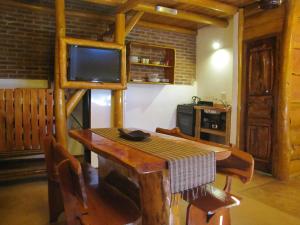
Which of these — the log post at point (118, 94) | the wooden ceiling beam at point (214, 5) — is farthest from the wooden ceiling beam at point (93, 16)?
the wooden ceiling beam at point (214, 5)

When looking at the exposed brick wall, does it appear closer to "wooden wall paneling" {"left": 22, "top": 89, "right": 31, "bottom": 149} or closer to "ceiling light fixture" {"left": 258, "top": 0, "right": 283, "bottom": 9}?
"wooden wall paneling" {"left": 22, "top": 89, "right": 31, "bottom": 149}

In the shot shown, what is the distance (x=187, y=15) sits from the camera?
433cm

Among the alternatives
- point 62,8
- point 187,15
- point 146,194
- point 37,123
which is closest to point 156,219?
point 146,194

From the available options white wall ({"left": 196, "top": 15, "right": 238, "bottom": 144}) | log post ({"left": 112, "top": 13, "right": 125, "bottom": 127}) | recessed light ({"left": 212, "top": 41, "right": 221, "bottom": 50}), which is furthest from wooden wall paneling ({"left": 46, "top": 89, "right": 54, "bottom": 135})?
recessed light ({"left": 212, "top": 41, "right": 221, "bottom": 50})

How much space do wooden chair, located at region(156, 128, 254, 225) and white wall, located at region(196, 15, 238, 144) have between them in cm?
247

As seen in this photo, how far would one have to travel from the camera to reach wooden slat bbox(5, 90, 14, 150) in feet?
11.0

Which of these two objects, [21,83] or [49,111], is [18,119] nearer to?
[49,111]

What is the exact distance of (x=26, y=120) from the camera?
3451 millimetres

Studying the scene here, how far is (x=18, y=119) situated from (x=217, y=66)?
3655mm

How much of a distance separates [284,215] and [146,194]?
1.77 m

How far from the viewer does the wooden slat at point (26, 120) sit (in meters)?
3.43

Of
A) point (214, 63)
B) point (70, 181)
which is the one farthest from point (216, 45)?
point (70, 181)

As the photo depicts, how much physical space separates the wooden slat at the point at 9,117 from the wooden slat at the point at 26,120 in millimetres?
141

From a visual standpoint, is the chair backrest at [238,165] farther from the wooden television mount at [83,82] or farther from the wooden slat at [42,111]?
the wooden slat at [42,111]
